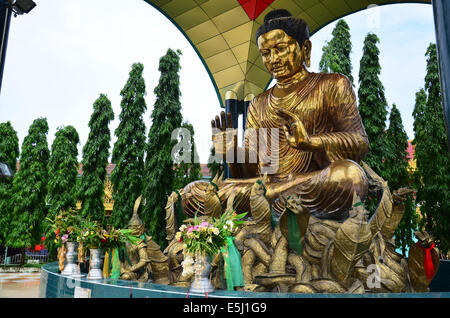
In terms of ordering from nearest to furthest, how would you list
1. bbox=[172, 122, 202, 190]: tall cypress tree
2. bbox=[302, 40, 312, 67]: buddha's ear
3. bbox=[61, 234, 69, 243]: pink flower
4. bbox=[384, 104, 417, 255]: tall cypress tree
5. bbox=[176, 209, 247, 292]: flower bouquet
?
1. bbox=[176, 209, 247, 292]: flower bouquet
2. bbox=[61, 234, 69, 243]: pink flower
3. bbox=[302, 40, 312, 67]: buddha's ear
4. bbox=[384, 104, 417, 255]: tall cypress tree
5. bbox=[172, 122, 202, 190]: tall cypress tree

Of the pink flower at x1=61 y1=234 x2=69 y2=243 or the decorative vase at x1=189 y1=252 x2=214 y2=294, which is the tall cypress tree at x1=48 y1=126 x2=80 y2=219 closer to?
the pink flower at x1=61 y1=234 x2=69 y2=243

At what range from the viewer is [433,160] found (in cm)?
1018

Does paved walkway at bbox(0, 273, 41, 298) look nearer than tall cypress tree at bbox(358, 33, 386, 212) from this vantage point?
Yes

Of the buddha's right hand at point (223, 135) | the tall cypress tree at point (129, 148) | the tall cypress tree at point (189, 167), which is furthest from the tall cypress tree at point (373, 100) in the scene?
the buddha's right hand at point (223, 135)

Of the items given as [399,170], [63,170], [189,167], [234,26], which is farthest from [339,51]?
[63,170]

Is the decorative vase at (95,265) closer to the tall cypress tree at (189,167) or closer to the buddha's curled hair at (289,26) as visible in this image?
the buddha's curled hair at (289,26)

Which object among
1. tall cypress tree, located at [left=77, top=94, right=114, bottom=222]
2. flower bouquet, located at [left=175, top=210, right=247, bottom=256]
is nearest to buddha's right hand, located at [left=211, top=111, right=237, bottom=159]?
flower bouquet, located at [left=175, top=210, right=247, bottom=256]

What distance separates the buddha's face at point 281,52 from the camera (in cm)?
530

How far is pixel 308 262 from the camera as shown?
3605 mm

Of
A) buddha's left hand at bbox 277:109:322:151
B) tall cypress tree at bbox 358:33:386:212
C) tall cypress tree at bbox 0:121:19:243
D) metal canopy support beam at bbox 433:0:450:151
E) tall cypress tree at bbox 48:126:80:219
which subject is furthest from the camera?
tall cypress tree at bbox 0:121:19:243

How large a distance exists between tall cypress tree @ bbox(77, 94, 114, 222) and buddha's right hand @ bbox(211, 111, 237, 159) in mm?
7332

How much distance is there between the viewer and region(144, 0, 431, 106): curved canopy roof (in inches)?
322

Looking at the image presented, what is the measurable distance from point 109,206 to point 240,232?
12303 mm
